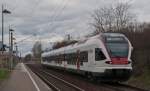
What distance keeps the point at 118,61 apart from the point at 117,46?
1115mm

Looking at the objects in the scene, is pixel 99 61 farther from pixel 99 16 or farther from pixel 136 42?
pixel 99 16

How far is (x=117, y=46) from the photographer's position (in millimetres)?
26547

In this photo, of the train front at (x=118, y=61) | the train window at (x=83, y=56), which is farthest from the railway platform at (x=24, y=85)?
the train front at (x=118, y=61)

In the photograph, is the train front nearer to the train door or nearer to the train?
the train

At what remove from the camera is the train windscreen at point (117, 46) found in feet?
85.6

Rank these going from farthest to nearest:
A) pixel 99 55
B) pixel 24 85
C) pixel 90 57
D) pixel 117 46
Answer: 1. pixel 24 85
2. pixel 90 57
3. pixel 99 55
4. pixel 117 46

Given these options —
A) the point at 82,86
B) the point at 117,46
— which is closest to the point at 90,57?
the point at 82,86

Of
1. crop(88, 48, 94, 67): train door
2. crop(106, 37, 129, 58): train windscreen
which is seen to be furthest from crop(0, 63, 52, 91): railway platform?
crop(106, 37, 129, 58): train windscreen

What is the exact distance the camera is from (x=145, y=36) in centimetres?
3600

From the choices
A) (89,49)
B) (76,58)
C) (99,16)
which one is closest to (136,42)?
(76,58)

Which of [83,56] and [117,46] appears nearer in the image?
[117,46]

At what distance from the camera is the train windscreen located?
26.1 metres

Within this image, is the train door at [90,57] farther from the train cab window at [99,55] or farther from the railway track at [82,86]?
the railway track at [82,86]

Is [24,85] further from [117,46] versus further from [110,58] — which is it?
[117,46]
